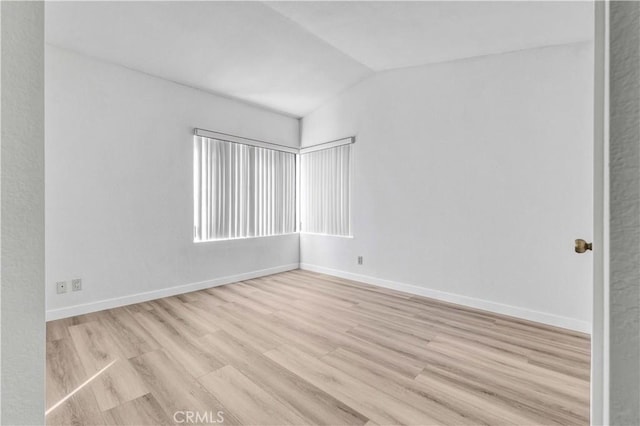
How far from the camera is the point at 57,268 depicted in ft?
8.80

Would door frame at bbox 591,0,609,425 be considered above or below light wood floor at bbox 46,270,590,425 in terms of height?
above

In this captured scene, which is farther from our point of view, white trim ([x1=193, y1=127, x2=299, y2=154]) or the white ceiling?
white trim ([x1=193, y1=127, x2=299, y2=154])

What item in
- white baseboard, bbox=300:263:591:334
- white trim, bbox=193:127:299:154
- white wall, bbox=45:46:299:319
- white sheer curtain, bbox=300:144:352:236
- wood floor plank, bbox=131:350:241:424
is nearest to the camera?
wood floor plank, bbox=131:350:241:424

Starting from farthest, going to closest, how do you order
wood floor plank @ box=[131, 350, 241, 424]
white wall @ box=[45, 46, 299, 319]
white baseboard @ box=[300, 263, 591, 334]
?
1. white wall @ box=[45, 46, 299, 319]
2. white baseboard @ box=[300, 263, 591, 334]
3. wood floor plank @ box=[131, 350, 241, 424]

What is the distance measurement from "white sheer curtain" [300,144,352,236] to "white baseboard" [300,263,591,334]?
0.76 meters

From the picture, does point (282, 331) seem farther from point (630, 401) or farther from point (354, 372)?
point (630, 401)

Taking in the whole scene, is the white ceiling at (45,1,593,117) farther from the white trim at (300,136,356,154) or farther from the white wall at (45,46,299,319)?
the white trim at (300,136,356,154)

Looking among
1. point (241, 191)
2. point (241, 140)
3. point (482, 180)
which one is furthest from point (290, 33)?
point (482, 180)

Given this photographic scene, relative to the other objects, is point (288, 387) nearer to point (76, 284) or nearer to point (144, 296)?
point (144, 296)

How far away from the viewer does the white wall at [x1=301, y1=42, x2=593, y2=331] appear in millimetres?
2568

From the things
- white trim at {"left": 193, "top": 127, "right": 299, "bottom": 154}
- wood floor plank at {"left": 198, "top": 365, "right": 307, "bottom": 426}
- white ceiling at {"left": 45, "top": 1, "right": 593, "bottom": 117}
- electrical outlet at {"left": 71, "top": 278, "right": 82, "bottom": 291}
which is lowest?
wood floor plank at {"left": 198, "top": 365, "right": 307, "bottom": 426}

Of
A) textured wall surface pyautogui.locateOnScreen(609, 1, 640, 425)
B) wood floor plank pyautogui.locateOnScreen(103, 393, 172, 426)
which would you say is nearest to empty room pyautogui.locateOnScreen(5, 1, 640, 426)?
wood floor plank pyautogui.locateOnScreen(103, 393, 172, 426)

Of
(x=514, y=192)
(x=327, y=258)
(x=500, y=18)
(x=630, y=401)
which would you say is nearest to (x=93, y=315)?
(x=327, y=258)

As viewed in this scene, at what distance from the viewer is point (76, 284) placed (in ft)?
9.15
